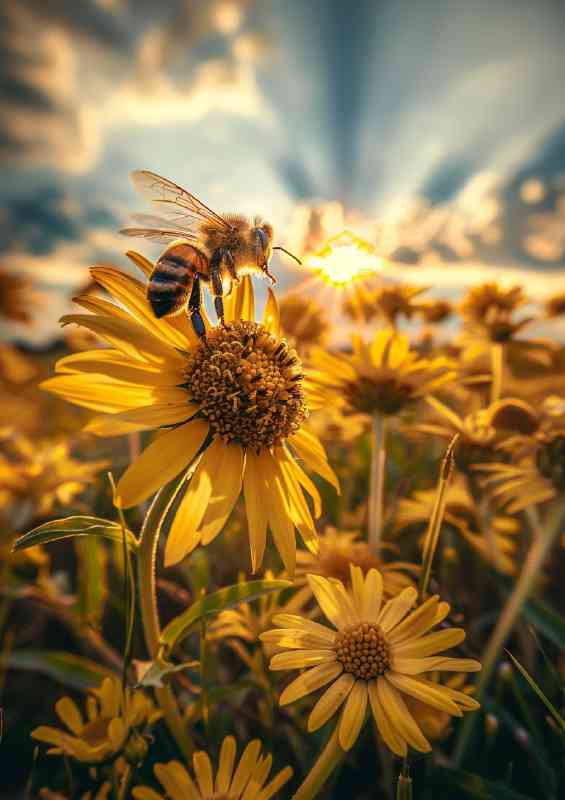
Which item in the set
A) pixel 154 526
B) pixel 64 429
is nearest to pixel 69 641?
pixel 154 526

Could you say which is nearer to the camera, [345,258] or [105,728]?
[105,728]

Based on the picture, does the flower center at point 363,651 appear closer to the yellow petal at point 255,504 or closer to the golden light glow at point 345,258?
the yellow petal at point 255,504

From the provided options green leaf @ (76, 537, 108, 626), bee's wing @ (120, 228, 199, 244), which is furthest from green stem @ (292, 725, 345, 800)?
bee's wing @ (120, 228, 199, 244)

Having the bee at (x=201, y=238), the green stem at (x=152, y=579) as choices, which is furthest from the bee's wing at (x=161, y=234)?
the green stem at (x=152, y=579)

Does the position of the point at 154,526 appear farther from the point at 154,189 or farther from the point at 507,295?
the point at 507,295

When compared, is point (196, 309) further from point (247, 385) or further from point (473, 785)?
point (473, 785)

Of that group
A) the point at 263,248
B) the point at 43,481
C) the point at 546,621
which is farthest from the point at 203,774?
the point at 43,481

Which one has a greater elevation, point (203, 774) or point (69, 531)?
point (69, 531)
